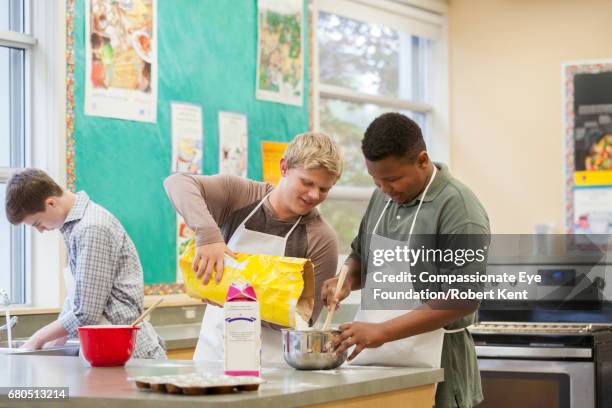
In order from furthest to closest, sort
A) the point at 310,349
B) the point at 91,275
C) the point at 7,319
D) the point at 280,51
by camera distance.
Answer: the point at 280,51 → the point at 7,319 → the point at 91,275 → the point at 310,349

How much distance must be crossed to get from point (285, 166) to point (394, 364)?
62 centimetres

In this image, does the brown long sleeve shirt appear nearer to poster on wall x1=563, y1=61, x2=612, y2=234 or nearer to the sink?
the sink

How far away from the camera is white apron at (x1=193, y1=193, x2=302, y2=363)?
2811mm

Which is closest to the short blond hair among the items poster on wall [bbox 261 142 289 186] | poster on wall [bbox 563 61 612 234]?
poster on wall [bbox 261 142 289 186]

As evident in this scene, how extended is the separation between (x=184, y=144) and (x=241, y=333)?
2403 mm

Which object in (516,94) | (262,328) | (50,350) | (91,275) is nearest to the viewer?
(262,328)

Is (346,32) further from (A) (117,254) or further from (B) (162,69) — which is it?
(A) (117,254)

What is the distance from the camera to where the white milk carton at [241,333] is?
216 cm

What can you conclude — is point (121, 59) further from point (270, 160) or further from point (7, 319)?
point (7, 319)

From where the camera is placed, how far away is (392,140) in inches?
97.0

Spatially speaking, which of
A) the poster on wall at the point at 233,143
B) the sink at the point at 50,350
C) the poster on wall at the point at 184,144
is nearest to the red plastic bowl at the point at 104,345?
the sink at the point at 50,350

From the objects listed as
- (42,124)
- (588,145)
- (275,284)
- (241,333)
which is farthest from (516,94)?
(241,333)

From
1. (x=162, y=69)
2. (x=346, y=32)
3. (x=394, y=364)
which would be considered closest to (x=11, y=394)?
(x=394, y=364)

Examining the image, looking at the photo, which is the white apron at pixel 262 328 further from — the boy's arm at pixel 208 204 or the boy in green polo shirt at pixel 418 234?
the boy in green polo shirt at pixel 418 234
